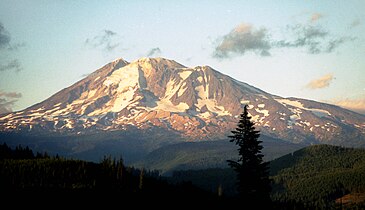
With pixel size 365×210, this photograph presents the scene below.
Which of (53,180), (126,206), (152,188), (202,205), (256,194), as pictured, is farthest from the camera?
(152,188)

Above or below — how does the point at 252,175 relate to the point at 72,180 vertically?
below

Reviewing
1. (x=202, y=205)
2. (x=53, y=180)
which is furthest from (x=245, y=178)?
(x=53, y=180)

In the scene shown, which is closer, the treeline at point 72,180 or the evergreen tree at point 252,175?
the evergreen tree at point 252,175

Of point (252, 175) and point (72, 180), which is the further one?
point (72, 180)

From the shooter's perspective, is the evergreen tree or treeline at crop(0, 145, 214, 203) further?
treeline at crop(0, 145, 214, 203)

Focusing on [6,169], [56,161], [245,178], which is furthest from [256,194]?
[56,161]

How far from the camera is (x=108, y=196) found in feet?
397

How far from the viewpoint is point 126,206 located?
372ft

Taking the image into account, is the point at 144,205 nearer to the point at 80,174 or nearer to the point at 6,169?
the point at 80,174

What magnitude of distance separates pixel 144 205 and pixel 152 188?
44412 millimetres

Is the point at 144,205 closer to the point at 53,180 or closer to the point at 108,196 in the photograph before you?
the point at 108,196

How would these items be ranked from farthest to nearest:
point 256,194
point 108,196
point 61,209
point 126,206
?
1. point 108,196
2. point 126,206
3. point 61,209
4. point 256,194

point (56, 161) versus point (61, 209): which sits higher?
point (56, 161)

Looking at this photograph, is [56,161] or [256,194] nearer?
[256,194]
